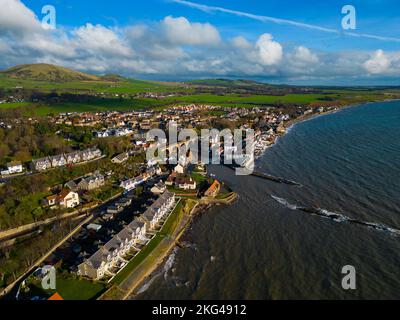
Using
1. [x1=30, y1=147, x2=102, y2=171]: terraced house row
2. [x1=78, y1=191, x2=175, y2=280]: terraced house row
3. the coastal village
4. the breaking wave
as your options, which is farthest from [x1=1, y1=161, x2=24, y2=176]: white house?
the breaking wave

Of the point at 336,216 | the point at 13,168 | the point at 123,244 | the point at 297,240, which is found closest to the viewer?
the point at 123,244

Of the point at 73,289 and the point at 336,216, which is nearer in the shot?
the point at 73,289

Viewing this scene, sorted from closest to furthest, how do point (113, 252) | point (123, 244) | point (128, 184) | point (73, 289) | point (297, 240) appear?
point (73, 289), point (113, 252), point (123, 244), point (297, 240), point (128, 184)

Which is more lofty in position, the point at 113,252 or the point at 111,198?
the point at 111,198

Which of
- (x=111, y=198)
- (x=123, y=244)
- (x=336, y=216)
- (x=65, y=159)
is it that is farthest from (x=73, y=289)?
(x=65, y=159)

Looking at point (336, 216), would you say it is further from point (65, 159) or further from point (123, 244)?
point (65, 159)

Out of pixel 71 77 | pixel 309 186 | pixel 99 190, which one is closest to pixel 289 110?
pixel 309 186

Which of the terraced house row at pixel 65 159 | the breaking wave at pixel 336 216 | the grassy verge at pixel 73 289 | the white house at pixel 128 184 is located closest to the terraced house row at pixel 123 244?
the grassy verge at pixel 73 289
